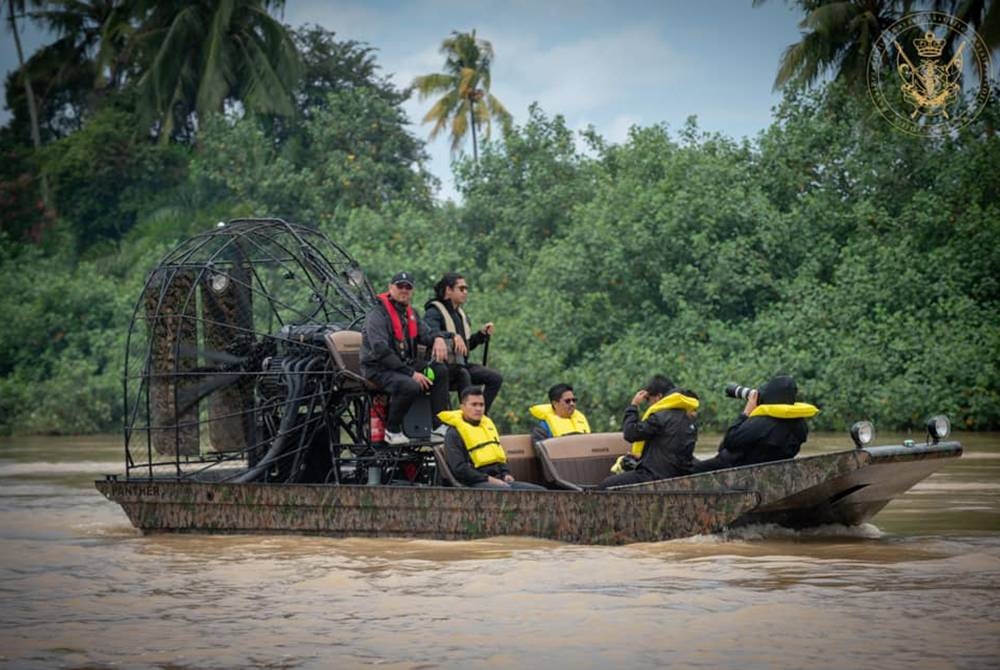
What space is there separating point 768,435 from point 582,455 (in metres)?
1.78

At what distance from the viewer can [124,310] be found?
112 ft

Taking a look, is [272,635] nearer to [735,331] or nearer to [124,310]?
[735,331]

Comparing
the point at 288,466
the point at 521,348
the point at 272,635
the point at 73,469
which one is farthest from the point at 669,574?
the point at 521,348

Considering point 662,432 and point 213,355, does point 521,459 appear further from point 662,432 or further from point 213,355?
point 213,355

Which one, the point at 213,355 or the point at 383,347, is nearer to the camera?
the point at 383,347

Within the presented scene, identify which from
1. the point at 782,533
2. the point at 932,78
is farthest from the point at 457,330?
the point at 932,78

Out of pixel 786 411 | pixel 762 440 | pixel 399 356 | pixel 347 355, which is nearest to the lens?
pixel 786 411

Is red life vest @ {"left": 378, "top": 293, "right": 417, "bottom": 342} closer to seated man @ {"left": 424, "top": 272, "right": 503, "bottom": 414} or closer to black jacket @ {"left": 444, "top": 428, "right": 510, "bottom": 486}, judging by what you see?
seated man @ {"left": 424, "top": 272, "right": 503, "bottom": 414}

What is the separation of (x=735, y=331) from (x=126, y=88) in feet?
65.3

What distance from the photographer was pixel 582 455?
486 inches

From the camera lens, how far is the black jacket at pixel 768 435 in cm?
1110

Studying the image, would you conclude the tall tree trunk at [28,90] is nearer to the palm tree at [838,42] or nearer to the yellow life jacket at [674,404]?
the palm tree at [838,42]

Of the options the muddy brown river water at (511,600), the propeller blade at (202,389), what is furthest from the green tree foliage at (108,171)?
the muddy brown river water at (511,600)

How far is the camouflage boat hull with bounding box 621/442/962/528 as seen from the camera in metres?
10.7
